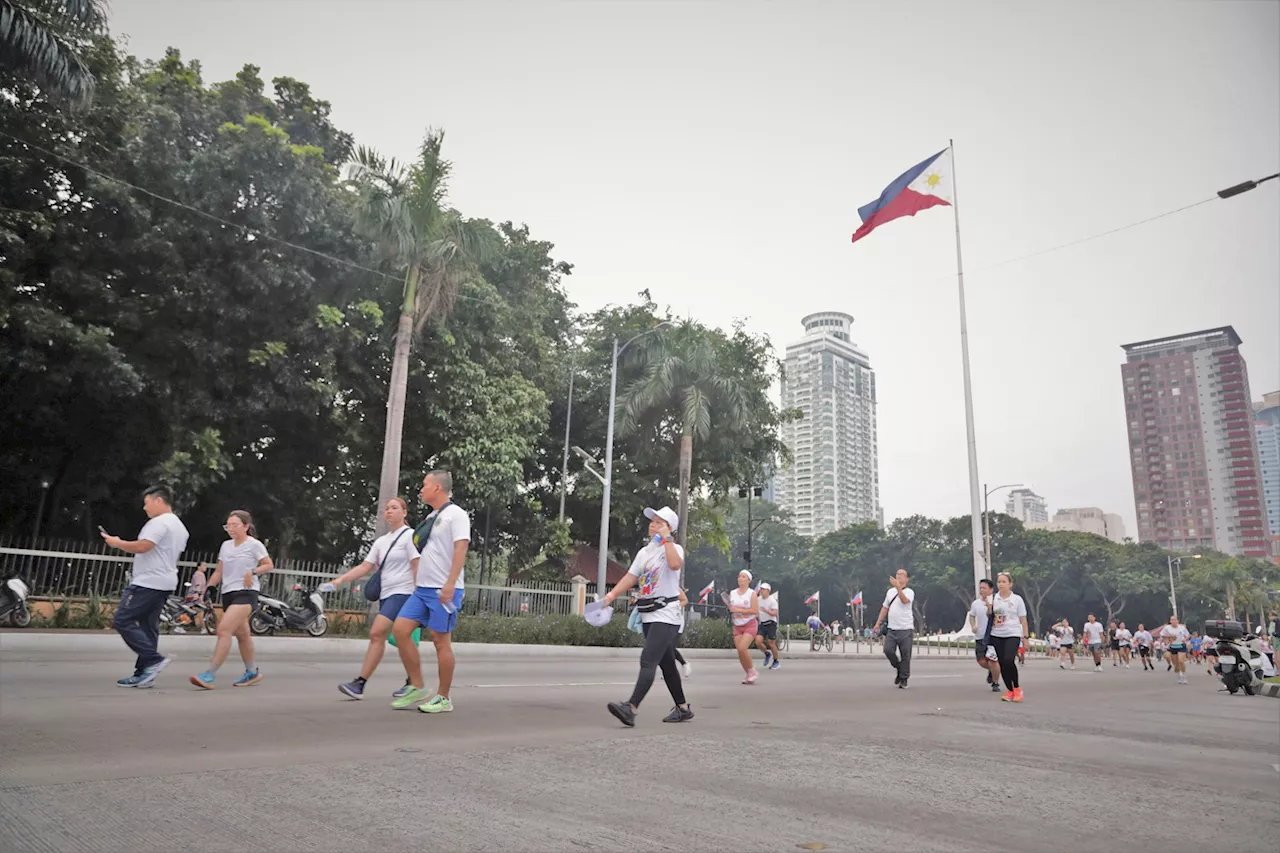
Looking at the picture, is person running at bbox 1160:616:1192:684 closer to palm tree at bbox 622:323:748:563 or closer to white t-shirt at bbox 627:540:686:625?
palm tree at bbox 622:323:748:563

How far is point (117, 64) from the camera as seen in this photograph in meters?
20.4

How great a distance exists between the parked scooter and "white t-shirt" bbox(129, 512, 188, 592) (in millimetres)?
18107

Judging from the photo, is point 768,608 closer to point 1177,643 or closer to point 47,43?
point 1177,643

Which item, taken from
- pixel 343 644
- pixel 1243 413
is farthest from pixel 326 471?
pixel 1243 413

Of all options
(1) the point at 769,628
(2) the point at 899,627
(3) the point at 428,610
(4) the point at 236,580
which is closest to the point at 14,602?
(4) the point at 236,580

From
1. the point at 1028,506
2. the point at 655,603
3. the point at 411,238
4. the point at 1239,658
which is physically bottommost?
the point at 1239,658

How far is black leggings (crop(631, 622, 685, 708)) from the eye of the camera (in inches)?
284

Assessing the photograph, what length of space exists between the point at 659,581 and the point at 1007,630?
6.79 metres

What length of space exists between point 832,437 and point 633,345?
4738 inches

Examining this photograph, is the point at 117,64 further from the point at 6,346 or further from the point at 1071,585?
the point at 1071,585

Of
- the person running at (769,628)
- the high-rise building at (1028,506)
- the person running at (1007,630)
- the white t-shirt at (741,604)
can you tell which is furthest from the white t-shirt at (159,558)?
the high-rise building at (1028,506)

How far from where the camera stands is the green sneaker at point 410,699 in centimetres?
758

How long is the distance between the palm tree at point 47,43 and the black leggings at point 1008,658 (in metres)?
18.8

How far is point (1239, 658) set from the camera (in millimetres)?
17734
